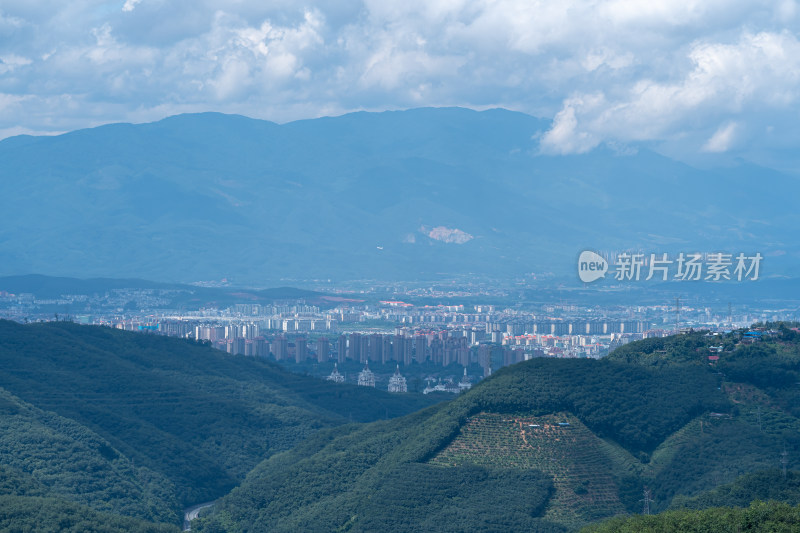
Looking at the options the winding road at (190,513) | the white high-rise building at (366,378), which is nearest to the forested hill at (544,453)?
the winding road at (190,513)

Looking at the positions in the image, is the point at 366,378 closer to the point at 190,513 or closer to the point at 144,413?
the point at 144,413

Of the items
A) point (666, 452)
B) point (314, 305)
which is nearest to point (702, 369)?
point (666, 452)

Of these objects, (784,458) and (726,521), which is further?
(784,458)

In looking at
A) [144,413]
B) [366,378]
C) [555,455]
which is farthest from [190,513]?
[366,378]

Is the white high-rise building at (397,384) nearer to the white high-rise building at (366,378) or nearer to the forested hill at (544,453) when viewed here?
the white high-rise building at (366,378)

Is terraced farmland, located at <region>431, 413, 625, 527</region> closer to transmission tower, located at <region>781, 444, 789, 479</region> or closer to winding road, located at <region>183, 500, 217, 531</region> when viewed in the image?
transmission tower, located at <region>781, 444, 789, 479</region>

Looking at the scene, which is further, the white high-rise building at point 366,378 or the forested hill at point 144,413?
the white high-rise building at point 366,378

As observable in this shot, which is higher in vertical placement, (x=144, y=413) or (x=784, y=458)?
(x=784, y=458)
